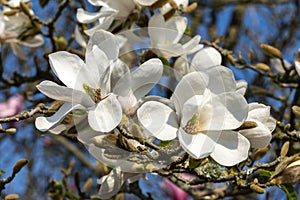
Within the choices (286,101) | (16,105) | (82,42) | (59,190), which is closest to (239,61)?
(286,101)

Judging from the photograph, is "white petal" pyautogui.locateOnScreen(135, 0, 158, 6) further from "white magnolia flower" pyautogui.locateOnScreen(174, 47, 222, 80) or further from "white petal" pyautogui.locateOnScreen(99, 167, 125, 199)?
"white petal" pyautogui.locateOnScreen(99, 167, 125, 199)

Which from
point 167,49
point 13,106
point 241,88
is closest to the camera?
point 241,88

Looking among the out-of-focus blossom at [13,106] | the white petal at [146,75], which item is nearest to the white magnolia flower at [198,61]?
the white petal at [146,75]

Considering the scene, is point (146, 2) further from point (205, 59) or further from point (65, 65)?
point (65, 65)

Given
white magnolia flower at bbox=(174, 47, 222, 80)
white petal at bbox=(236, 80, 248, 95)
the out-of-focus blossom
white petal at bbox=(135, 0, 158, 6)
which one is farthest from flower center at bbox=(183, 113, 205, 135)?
the out-of-focus blossom

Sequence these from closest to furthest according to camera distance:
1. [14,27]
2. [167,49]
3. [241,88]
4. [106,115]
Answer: [106,115] → [241,88] → [167,49] → [14,27]

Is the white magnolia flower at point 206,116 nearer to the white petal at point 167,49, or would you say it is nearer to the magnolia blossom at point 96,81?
the magnolia blossom at point 96,81

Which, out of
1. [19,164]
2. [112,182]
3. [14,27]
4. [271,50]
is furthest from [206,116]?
[14,27]
